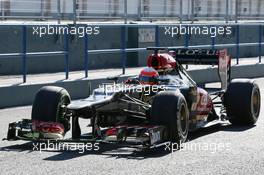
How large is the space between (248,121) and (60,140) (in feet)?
11.9

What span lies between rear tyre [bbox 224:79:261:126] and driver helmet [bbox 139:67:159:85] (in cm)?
143

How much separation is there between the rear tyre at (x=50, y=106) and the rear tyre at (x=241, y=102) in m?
2.82

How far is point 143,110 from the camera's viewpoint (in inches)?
400

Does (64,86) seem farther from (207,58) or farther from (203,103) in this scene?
(203,103)

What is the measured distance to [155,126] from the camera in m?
9.39

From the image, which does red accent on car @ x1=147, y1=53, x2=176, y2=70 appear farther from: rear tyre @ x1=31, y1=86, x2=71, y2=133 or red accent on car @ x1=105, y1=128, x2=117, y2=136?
red accent on car @ x1=105, y1=128, x2=117, y2=136

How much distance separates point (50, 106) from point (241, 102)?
10.6ft

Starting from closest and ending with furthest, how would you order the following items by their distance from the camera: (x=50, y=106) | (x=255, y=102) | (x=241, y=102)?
(x=50, y=106)
(x=241, y=102)
(x=255, y=102)

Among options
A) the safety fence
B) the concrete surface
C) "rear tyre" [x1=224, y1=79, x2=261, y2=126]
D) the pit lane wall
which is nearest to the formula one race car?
"rear tyre" [x1=224, y1=79, x2=261, y2=126]

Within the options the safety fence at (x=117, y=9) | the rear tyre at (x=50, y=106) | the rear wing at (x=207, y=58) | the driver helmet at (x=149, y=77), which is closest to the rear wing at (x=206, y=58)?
the rear wing at (x=207, y=58)

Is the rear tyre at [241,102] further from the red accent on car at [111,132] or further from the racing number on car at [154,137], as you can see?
the red accent on car at [111,132]

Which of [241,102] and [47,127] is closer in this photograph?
[47,127]

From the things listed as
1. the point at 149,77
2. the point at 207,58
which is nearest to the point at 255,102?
the point at 207,58

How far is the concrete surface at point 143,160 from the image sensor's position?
816cm
